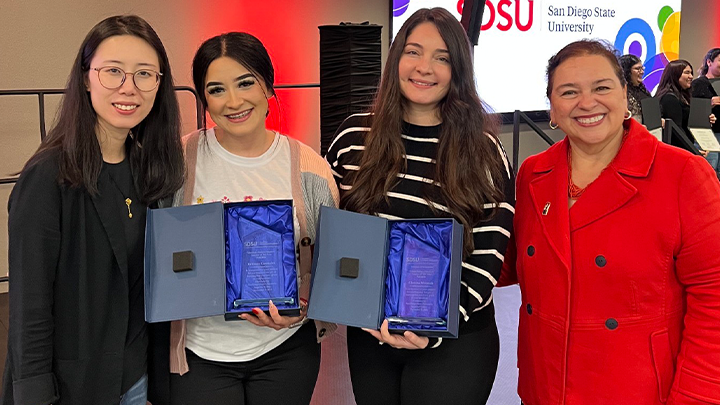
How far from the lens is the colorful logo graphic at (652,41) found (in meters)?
9.02

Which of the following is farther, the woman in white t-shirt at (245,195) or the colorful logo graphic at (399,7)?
the colorful logo graphic at (399,7)

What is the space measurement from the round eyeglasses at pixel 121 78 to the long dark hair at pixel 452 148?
65 cm

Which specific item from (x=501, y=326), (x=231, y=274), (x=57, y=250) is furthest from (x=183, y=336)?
(x=501, y=326)

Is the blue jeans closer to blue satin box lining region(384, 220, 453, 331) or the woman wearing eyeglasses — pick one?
the woman wearing eyeglasses

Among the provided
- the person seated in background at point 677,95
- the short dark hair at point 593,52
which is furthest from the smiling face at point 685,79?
the short dark hair at point 593,52

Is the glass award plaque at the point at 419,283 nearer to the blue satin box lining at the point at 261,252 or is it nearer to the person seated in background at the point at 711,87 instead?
the blue satin box lining at the point at 261,252

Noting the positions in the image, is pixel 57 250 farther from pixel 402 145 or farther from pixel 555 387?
pixel 555 387

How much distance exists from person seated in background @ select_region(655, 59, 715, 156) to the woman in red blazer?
208 inches

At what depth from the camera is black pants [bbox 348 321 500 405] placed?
6.04ft

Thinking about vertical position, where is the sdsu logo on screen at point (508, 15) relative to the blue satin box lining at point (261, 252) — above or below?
above

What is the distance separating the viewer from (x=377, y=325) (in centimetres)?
171

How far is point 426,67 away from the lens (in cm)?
192

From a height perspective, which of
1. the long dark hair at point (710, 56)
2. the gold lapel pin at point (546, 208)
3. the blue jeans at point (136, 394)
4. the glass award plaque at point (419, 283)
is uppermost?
the long dark hair at point (710, 56)

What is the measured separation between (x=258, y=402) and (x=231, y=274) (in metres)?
0.38
